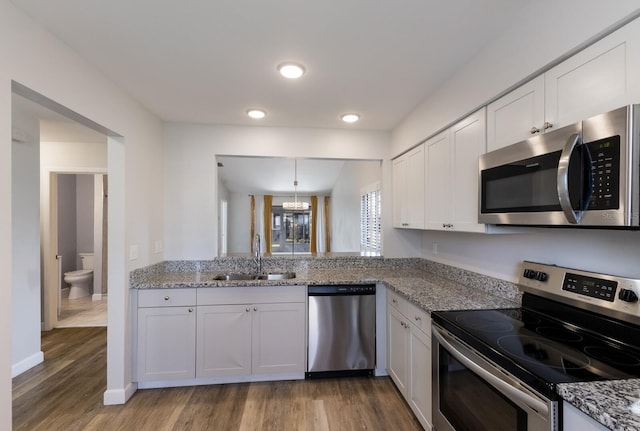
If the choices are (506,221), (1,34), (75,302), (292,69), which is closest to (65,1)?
(1,34)

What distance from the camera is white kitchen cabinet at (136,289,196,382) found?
2.50 meters

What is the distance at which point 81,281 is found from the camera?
5207 mm

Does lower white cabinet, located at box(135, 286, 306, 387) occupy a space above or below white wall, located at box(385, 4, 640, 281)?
below

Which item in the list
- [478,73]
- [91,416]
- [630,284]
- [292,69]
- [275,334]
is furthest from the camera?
[275,334]

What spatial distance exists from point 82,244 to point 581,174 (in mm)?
7503

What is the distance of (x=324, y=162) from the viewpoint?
11.3 ft

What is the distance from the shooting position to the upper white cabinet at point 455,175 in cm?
189

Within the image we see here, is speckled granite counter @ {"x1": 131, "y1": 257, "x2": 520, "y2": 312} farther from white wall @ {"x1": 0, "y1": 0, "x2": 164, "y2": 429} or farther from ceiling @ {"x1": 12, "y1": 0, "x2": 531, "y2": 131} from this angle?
ceiling @ {"x1": 12, "y1": 0, "x2": 531, "y2": 131}

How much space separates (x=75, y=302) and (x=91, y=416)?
12.2 feet

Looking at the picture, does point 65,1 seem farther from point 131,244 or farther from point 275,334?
point 275,334

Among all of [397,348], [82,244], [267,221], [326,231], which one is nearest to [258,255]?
[267,221]

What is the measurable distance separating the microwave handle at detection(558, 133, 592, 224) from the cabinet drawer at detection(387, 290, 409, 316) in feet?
4.28

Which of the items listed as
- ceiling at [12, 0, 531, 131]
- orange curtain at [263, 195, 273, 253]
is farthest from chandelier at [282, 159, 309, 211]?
ceiling at [12, 0, 531, 131]

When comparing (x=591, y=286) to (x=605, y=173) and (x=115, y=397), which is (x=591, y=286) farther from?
(x=115, y=397)
